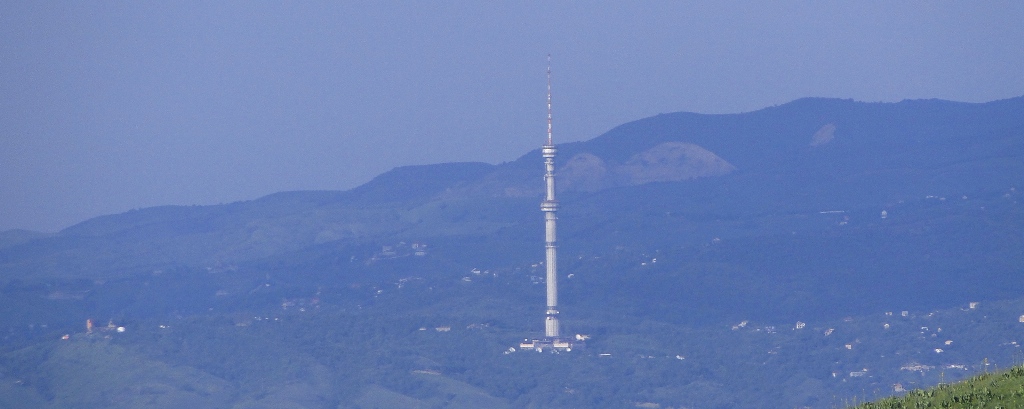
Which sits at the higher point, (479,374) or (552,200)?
(552,200)

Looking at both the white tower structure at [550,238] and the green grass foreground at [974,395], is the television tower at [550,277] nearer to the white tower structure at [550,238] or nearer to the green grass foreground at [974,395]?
the white tower structure at [550,238]

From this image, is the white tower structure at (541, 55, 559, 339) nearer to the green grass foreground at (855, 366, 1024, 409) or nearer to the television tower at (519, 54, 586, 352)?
the television tower at (519, 54, 586, 352)

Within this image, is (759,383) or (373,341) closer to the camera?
(759,383)

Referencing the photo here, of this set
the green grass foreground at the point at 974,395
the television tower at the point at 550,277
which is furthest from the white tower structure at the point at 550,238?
the green grass foreground at the point at 974,395

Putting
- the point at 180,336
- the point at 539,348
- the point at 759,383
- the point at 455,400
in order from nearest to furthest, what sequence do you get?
1. the point at 455,400
2. the point at 759,383
3. the point at 539,348
4. the point at 180,336

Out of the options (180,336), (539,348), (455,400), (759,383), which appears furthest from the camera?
(180,336)

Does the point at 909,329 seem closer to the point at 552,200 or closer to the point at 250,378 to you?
the point at 552,200

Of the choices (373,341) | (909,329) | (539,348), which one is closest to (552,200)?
(539,348)

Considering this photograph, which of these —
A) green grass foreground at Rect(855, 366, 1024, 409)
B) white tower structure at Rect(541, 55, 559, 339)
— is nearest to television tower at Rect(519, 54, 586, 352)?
white tower structure at Rect(541, 55, 559, 339)
